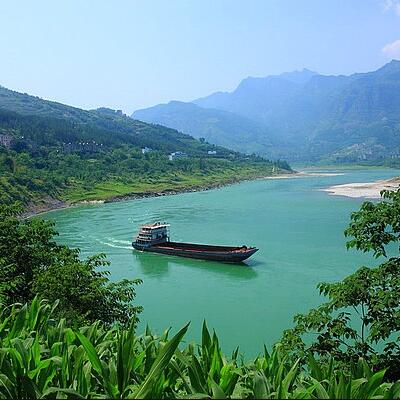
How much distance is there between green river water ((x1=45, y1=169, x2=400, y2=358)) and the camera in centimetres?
1784

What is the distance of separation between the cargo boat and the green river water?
0.52m

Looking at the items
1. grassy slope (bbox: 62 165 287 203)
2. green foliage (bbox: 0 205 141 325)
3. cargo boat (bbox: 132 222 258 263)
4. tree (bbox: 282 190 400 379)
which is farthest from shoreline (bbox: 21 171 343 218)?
tree (bbox: 282 190 400 379)

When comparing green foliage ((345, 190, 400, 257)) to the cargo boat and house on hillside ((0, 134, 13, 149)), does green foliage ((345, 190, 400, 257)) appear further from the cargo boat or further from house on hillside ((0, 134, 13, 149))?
house on hillside ((0, 134, 13, 149))

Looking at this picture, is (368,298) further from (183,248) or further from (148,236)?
(148,236)

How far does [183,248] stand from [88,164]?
193 feet

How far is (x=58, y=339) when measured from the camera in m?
3.62

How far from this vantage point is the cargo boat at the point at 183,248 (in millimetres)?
27828

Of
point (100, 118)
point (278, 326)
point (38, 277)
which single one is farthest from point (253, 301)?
point (100, 118)

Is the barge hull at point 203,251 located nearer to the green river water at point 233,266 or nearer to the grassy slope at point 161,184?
the green river water at point 233,266

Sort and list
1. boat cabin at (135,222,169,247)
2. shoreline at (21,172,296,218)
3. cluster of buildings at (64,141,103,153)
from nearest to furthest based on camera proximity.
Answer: boat cabin at (135,222,169,247)
shoreline at (21,172,296,218)
cluster of buildings at (64,141,103,153)

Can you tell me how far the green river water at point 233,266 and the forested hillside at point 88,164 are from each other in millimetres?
9135

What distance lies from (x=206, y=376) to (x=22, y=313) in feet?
5.67

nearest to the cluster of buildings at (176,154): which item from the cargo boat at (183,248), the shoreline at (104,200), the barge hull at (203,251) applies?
the shoreline at (104,200)

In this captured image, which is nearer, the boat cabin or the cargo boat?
the cargo boat
